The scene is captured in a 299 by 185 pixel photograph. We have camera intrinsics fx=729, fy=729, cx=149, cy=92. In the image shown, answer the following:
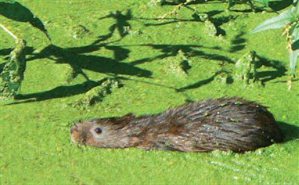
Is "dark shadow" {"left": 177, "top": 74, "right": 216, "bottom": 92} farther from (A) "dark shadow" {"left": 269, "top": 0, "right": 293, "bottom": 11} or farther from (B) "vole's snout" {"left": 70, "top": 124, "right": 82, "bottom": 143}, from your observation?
(A) "dark shadow" {"left": 269, "top": 0, "right": 293, "bottom": 11}

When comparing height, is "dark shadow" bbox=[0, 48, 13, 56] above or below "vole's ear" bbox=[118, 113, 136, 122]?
below

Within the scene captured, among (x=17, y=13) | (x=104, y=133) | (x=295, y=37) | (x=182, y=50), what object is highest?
(x=295, y=37)

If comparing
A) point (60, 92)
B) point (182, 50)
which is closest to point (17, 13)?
point (60, 92)

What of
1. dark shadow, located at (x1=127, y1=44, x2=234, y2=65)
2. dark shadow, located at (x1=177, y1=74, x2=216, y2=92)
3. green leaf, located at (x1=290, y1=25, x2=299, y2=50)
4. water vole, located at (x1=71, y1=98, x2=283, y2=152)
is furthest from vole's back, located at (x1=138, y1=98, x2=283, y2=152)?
green leaf, located at (x1=290, y1=25, x2=299, y2=50)

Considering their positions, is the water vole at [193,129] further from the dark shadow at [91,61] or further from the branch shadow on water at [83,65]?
the dark shadow at [91,61]

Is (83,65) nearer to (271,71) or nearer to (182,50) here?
(182,50)

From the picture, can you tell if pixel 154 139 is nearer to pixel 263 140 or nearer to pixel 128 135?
pixel 128 135

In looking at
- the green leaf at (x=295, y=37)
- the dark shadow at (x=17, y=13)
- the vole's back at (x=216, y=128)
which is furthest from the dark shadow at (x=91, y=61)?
the green leaf at (x=295, y=37)
